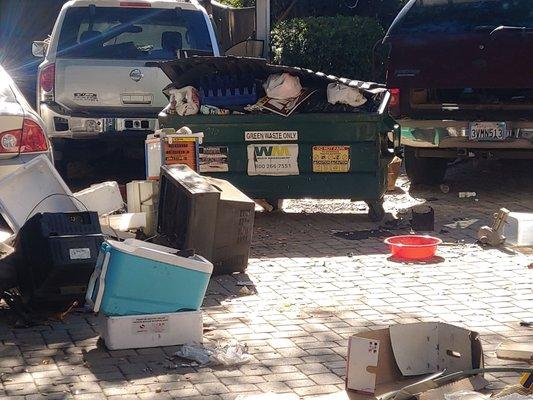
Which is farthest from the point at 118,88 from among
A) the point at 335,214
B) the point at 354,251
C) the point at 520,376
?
the point at 520,376

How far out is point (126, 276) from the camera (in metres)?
5.88

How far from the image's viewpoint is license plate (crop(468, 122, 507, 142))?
33.5 feet

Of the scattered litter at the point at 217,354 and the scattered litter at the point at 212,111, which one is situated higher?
the scattered litter at the point at 212,111

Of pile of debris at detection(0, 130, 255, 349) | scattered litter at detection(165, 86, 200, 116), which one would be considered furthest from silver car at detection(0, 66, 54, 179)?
scattered litter at detection(165, 86, 200, 116)

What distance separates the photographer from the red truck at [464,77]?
1023cm

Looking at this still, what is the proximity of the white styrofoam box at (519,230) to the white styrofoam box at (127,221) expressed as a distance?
2.94 metres

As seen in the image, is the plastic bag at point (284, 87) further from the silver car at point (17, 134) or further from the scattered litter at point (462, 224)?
the silver car at point (17, 134)

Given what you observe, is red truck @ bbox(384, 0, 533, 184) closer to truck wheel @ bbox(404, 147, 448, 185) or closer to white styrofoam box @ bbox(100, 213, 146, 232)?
truck wheel @ bbox(404, 147, 448, 185)

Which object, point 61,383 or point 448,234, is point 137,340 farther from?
point 448,234

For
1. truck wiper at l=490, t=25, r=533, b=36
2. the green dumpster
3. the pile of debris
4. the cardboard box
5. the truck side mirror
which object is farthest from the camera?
the truck side mirror

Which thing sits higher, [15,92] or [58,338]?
[15,92]

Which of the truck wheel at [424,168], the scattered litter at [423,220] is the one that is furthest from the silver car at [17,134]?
the truck wheel at [424,168]

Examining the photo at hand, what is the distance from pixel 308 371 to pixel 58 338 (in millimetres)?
1566

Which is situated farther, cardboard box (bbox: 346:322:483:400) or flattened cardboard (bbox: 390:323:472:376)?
flattened cardboard (bbox: 390:323:472:376)
